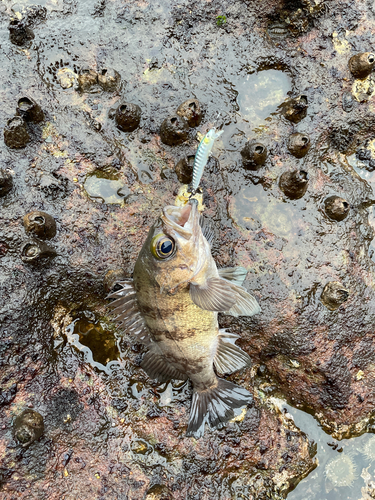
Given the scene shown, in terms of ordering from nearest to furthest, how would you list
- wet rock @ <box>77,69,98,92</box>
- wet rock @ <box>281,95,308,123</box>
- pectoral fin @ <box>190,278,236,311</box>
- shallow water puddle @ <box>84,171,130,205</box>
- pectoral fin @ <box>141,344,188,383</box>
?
pectoral fin @ <box>190,278,236,311</box> → pectoral fin @ <box>141,344,188,383</box> → wet rock @ <box>281,95,308,123</box> → shallow water puddle @ <box>84,171,130,205</box> → wet rock @ <box>77,69,98,92</box>

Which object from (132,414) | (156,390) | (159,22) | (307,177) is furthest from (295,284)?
(159,22)

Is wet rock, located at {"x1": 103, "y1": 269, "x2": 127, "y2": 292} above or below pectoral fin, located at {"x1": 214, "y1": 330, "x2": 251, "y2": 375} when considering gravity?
above

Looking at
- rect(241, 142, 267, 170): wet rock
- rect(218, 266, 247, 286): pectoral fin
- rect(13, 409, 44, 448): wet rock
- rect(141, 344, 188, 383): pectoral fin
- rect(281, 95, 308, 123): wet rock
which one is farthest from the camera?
rect(281, 95, 308, 123): wet rock

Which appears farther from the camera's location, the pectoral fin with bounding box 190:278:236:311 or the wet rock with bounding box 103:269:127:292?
the wet rock with bounding box 103:269:127:292

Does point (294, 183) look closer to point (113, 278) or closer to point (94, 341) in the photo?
point (113, 278)

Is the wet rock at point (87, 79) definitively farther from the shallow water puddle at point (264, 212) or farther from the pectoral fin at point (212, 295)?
the pectoral fin at point (212, 295)

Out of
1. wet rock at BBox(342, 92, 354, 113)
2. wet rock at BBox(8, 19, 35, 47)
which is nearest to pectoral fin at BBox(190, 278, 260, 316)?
wet rock at BBox(342, 92, 354, 113)

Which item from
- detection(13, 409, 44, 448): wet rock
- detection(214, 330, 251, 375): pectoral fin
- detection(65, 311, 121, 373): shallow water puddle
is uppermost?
detection(214, 330, 251, 375): pectoral fin

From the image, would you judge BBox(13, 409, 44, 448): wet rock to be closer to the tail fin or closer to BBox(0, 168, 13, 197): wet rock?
the tail fin
